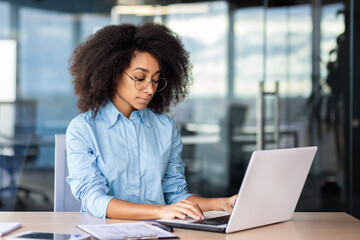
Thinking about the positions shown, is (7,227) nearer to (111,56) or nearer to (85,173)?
(85,173)

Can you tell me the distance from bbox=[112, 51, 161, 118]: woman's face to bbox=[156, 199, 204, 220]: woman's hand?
52cm

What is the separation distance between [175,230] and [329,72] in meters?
3.26

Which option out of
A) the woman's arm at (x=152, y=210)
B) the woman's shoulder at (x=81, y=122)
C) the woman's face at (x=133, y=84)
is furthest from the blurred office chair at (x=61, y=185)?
the woman's arm at (x=152, y=210)

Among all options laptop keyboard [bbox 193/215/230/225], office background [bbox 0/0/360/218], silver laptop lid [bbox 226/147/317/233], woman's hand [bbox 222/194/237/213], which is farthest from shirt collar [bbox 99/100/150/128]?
office background [bbox 0/0/360/218]

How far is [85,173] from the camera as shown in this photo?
7.01 feet

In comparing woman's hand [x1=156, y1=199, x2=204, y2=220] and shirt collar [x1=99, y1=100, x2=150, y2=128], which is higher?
shirt collar [x1=99, y1=100, x2=150, y2=128]

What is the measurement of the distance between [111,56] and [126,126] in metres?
0.29

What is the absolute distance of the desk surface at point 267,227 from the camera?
1809 millimetres

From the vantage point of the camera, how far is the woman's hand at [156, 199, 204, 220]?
74.7 inches

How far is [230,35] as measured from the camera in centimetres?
476

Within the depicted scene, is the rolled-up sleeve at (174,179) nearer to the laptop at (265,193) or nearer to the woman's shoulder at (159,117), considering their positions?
the woman's shoulder at (159,117)

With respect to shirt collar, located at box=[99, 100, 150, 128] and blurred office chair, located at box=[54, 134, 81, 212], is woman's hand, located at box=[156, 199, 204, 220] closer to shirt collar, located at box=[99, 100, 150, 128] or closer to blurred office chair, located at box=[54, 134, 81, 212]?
shirt collar, located at box=[99, 100, 150, 128]

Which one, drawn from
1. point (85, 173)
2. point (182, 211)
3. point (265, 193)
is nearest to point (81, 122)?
point (85, 173)

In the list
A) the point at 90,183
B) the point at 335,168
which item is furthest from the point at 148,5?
the point at 90,183
